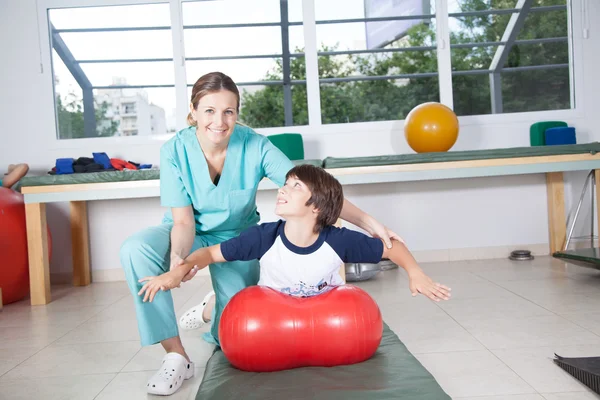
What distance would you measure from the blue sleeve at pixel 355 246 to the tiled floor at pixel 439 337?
0.40m

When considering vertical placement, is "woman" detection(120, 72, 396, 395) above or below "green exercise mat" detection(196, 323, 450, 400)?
above

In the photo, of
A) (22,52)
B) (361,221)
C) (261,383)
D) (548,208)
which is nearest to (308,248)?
(361,221)

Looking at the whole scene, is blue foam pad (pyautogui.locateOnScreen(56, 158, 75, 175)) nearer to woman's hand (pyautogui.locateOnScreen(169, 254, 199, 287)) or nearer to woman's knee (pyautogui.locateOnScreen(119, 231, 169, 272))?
woman's knee (pyautogui.locateOnScreen(119, 231, 169, 272))

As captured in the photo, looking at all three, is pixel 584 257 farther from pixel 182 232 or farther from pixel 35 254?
pixel 35 254

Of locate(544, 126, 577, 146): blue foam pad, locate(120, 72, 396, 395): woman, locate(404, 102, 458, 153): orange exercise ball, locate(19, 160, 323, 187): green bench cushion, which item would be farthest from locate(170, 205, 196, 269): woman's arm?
locate(544, 126, 577, 146): blue foam pad

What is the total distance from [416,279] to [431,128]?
2.01 metres

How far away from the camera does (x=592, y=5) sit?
168 inches

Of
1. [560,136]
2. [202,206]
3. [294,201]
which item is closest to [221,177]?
[202,206]

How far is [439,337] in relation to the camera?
91.4 inches

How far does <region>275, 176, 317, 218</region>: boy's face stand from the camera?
6.39 feet

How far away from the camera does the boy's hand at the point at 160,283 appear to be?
1.77m

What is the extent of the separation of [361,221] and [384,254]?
13 centimetres

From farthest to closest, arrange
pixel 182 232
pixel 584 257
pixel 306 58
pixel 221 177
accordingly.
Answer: pixel 306 58, pixel 584 257, pixel 221 177, pixel 182 232

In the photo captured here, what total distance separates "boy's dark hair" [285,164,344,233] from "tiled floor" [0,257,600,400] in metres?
0.57
